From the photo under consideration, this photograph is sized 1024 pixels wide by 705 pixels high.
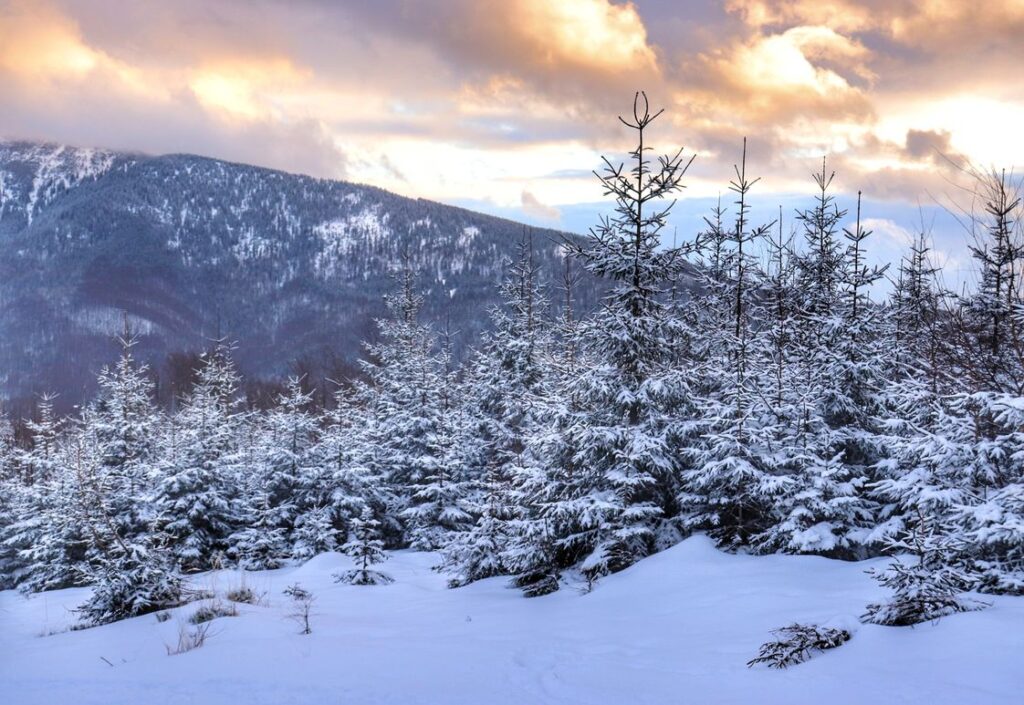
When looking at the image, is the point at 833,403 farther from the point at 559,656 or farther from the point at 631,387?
the point at 559,656

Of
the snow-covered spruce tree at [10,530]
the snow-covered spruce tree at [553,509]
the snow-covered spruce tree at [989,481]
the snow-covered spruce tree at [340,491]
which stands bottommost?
the snow-covered spruce tree at [10,530]

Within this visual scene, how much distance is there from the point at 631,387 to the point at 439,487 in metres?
12.5

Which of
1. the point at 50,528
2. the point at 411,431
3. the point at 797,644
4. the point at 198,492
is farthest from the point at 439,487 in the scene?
the point at 797,644

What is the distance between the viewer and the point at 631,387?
13.5 metres

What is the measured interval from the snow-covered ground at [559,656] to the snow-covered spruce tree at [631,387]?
333 cm

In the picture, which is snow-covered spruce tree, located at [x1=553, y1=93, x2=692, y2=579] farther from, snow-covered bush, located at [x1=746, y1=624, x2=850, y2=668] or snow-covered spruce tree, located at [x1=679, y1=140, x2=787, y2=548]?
snow-covered bush, located at [x1=746, y1=624, x2=850, y2=668]

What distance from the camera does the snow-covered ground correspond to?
181 inches

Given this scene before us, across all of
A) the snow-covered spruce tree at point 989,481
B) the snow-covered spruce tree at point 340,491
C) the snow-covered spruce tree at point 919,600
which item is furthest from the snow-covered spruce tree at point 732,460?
the snow-covered spruce tree at point 340,491

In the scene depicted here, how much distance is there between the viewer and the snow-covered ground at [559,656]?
15.1 feet

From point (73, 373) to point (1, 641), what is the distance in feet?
694

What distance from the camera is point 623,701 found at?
15.0ft

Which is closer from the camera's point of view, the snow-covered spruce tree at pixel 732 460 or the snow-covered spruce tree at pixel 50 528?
the snow-covered spruce tree at pixel 732 460

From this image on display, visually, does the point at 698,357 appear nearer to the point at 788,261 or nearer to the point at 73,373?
the point at 788,261

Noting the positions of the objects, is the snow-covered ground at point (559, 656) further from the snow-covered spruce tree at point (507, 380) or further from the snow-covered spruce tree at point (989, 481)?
the snow-covered spruce tree at point (507, 380)
